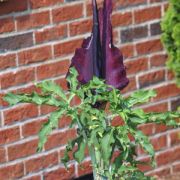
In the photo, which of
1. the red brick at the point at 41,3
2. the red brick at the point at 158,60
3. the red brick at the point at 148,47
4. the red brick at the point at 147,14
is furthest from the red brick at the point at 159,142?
the red brick at the point at 41,3

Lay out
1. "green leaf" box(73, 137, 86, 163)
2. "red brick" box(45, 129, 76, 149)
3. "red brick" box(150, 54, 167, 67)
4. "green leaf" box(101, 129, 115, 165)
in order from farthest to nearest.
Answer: "red brick" box(150, 54, 167, 67), "red brick" box(45, 129, 76, 149), "green leaf" box(73, 137, 86, 163), "green leaf" box(101, 129, 115, 165)

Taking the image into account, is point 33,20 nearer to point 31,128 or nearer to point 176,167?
point 31,128

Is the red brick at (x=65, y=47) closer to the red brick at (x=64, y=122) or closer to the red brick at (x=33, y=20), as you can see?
the red brick at (x=33, y=20)

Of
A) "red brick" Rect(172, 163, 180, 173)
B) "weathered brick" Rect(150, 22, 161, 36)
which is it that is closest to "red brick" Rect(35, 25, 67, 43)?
"weathered brick" Rect(150, 22, 161, 36)

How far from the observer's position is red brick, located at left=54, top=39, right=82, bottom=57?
416 centimetres

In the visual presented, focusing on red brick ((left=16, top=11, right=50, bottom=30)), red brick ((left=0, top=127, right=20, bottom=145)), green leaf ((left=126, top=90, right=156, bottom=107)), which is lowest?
red brick ((left=0, top=127, right=20, bottom=145))

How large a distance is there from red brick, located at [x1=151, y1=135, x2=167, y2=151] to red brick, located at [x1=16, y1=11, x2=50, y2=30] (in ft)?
3.93

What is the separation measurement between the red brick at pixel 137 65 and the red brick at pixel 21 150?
2.63 feet

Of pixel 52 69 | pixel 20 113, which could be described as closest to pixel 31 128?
pixel 20 113

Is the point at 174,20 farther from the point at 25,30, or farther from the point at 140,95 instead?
the point at 140,95

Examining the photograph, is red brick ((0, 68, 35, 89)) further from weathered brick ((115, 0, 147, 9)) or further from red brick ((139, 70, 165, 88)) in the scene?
red brick ((139, 70, 165, 88))

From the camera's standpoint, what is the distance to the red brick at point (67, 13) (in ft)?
13.5

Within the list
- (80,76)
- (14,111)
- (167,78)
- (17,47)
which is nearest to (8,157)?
(14,111)

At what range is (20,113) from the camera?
4.07 m
